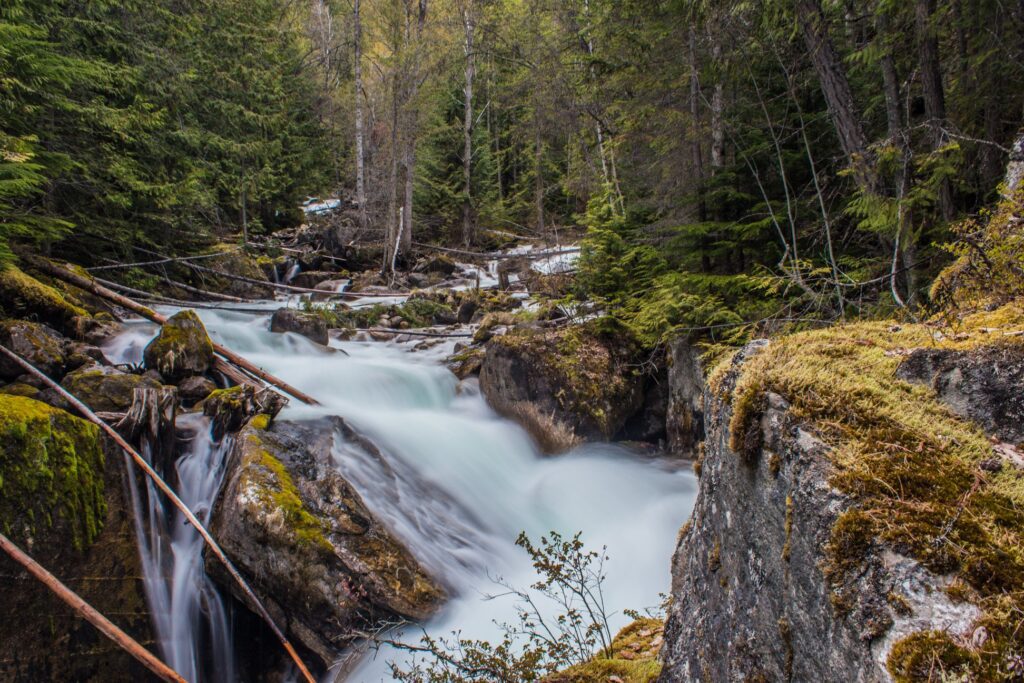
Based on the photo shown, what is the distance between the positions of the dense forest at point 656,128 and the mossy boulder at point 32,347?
1524 millimetres

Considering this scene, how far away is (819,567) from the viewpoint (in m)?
1.46

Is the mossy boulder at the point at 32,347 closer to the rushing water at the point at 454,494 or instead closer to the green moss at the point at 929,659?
the rushing water at the point at 454,494

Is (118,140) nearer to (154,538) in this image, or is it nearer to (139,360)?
(139,360)

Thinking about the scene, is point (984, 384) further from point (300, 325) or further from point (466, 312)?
point (466, 312)

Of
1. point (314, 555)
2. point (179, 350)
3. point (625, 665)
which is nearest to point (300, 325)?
point (179, 350)

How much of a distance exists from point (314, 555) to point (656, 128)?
9.14 m

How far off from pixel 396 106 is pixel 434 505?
1640 cm

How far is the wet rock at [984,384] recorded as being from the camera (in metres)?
1.58

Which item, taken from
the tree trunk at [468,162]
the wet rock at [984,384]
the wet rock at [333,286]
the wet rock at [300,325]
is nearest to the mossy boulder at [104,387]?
the wet rock at [300,325]

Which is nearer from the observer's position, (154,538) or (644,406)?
(154,538)

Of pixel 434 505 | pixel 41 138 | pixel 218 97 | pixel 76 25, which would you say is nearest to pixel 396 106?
pixel 218 97

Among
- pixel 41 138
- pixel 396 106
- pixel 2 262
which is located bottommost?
pixel 2 262

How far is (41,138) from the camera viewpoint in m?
8.84

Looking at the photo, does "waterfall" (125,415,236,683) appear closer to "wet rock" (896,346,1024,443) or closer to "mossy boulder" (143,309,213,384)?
"mossy boulder" (143,309,213,384)
